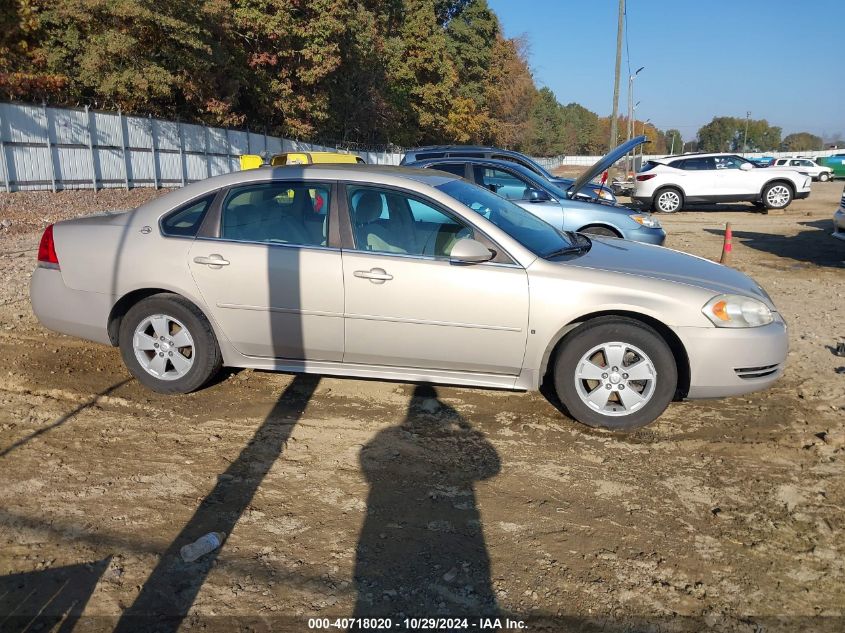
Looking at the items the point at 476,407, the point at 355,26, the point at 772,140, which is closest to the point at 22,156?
the point at 476,407

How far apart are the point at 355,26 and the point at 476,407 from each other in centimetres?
3657

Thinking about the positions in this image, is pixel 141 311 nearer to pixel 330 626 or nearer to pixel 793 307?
pixel 330 626

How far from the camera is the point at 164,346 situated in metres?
4.91

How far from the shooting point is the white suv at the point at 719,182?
1973 cm

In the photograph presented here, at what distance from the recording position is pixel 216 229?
15.9ft

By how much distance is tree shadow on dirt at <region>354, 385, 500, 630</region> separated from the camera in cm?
280

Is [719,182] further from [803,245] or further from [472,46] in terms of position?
[472,46]

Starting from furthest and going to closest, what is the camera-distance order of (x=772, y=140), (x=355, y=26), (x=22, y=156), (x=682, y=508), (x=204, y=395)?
(x=772, y=140) → (x=355, y=26) → (x=22, y=156) → (x=204, y=395) → (x=682, y=508)

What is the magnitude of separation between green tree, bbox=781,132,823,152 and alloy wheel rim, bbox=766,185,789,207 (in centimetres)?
14810

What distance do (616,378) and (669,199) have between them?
17.2 m

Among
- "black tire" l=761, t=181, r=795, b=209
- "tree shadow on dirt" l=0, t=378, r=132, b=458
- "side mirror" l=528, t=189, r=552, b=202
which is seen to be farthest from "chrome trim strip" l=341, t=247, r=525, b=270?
"black tire" l=761, t=181, r=795, b=209

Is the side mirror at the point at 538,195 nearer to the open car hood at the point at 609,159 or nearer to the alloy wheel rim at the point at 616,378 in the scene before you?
the open car hood at the point at 609,159

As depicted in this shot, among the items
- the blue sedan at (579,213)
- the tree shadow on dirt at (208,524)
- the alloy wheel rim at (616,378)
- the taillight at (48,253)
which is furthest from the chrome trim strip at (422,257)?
the blue sedan at (579,213)

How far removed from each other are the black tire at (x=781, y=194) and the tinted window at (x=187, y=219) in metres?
19.1
